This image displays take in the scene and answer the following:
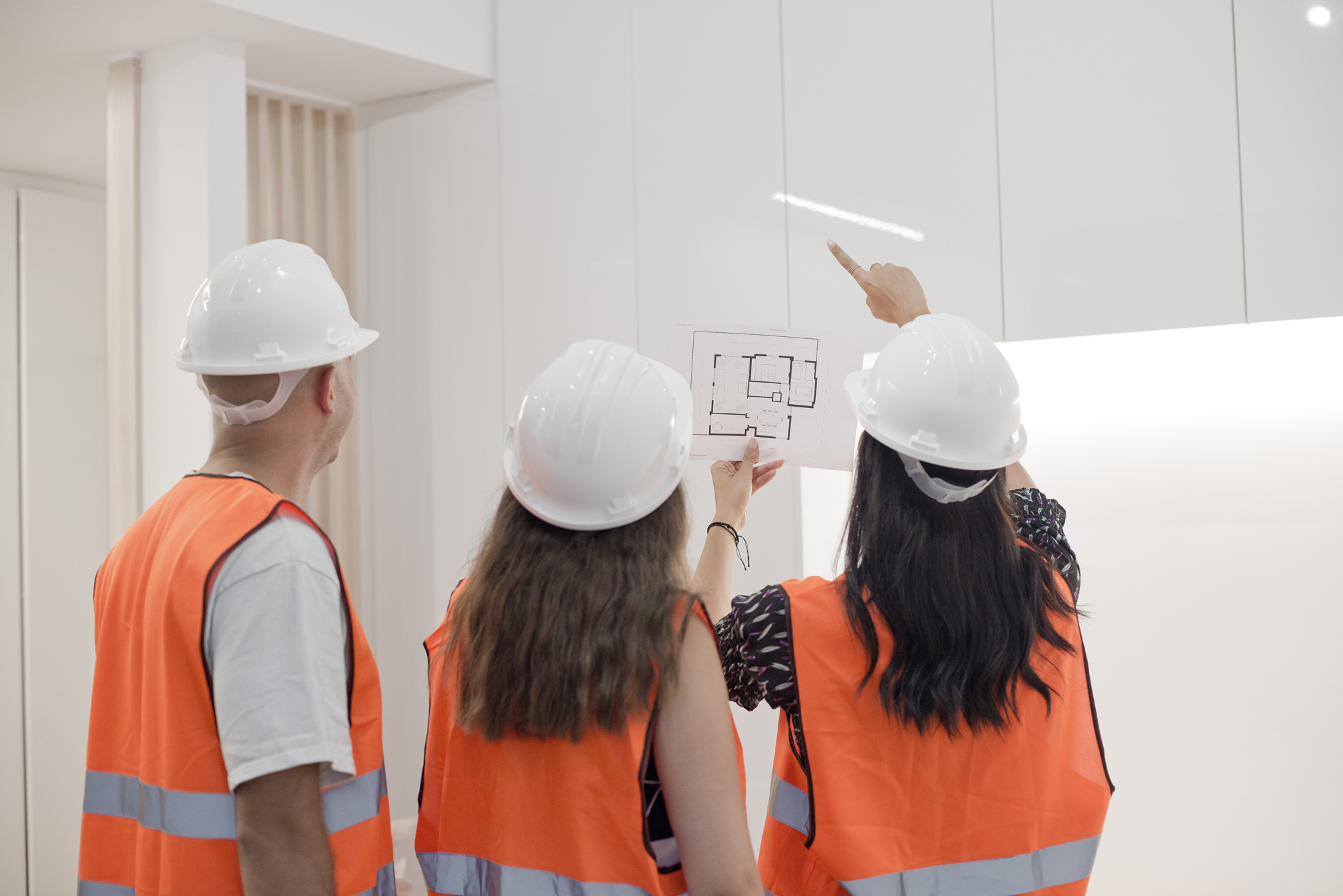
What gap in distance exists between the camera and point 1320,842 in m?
2.41

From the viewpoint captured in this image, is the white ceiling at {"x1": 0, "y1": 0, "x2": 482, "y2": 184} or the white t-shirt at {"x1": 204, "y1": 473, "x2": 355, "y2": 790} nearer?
the white t-shirt at {"x1": 204, "y1": 473, "x2": 355, "y2": 790}

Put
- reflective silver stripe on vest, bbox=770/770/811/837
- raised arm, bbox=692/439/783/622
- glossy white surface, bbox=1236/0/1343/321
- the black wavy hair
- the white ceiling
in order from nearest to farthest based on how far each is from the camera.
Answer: the black wavy hair → reflective silver stripe on vest, bbox=770/770/811/837 → raised arm, bbox=692/439/783/622 → glossy white surface, bbox=1236/0/1343/321 → the white ceiling

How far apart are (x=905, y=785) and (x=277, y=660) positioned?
2.44 ft

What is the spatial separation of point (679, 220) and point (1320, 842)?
7.60ft

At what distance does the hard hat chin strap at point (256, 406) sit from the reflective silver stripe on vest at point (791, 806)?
792 mm

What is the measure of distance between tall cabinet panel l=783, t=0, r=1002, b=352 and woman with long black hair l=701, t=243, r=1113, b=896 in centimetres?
140

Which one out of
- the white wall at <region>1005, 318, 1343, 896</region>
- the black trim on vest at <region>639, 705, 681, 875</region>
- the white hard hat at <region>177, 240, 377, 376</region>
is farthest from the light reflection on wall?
the white hard hat at <region>177, 240, 377, 376</region>

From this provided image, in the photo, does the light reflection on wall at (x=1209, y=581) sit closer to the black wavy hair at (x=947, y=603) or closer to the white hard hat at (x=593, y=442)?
the black wavy hair at (x=947, y=603)

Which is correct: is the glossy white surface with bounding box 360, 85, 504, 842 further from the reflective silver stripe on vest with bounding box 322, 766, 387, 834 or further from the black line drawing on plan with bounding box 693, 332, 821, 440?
the reflective silver stripe on vest with bounding box 322, 766, 387, 834

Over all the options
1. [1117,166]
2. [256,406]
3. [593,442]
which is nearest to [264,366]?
[256,406]

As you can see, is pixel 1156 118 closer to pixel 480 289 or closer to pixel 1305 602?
pixel 1305 602

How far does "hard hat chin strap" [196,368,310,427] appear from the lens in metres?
1.23

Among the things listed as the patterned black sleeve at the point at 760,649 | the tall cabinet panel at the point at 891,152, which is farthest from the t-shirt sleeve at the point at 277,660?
the tall cabinet panel at the point at 891,152

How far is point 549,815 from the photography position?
1157mm
